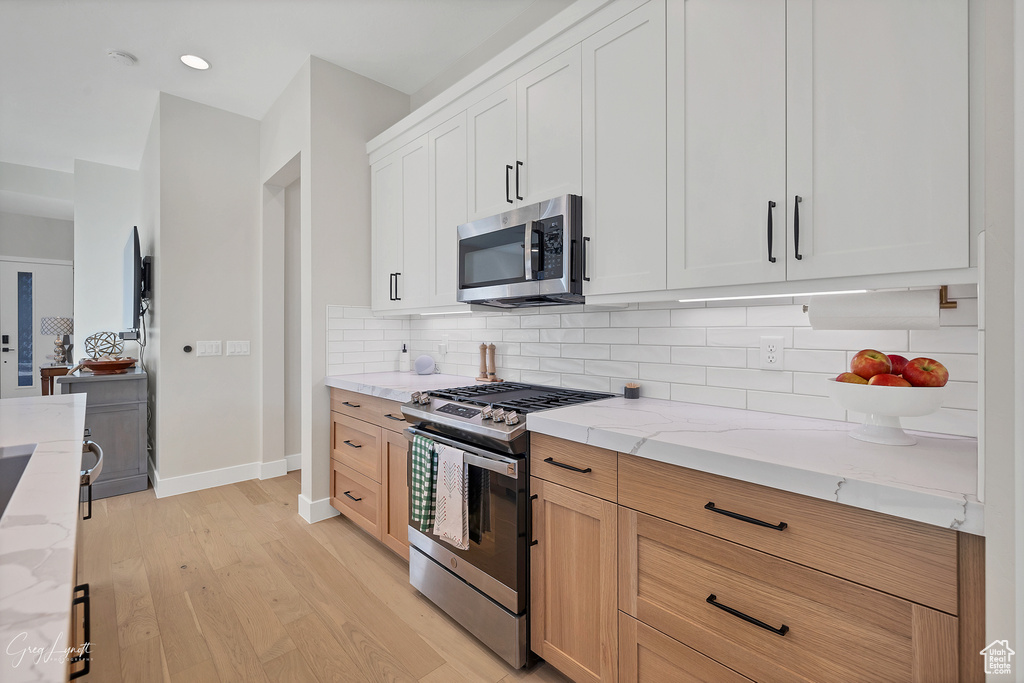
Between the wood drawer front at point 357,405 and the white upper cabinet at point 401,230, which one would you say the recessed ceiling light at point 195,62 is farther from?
the wood drawer front at point 357,405

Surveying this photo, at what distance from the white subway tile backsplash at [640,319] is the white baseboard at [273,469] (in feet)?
10.6

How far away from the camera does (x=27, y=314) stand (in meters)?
5.81

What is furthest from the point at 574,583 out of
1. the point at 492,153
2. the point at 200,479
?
the point at 200,479

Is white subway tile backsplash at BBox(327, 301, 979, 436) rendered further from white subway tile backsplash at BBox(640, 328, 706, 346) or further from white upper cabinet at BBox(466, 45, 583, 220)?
white upper cabinet at BBox(466, 45, 583, 220)

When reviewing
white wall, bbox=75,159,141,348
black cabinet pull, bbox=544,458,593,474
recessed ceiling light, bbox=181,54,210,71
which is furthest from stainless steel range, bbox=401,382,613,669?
white wall, bbox=75,159,141,348

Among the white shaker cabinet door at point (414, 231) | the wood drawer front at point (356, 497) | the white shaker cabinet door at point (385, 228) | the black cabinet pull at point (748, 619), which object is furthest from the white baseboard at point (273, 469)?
A: the black cabinet pull at point (748, 619)

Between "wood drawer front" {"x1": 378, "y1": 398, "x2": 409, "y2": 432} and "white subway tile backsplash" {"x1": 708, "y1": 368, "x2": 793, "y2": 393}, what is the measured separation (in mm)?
1414

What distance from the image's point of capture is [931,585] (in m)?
0.83

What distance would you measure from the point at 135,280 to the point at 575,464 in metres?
3.98

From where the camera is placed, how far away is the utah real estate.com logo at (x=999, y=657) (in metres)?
0.68

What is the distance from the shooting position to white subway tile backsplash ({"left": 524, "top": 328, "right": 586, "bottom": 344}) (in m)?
2.25

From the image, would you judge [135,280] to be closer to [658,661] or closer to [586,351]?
[586,351]

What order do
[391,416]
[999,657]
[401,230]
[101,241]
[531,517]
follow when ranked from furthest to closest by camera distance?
[101,241] < [401,230] < [391,416] < [531,517] < [999,657]

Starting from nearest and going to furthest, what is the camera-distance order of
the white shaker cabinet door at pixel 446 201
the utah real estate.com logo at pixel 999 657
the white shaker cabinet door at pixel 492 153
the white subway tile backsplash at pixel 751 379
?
the utah real estate.com logo at pixel 999 657 → the white subway tile backsplash at pixel 751 379 → the white shaker cabinet door at pixel 492 153 → the white shaker cabinet door at pixel 446 201
